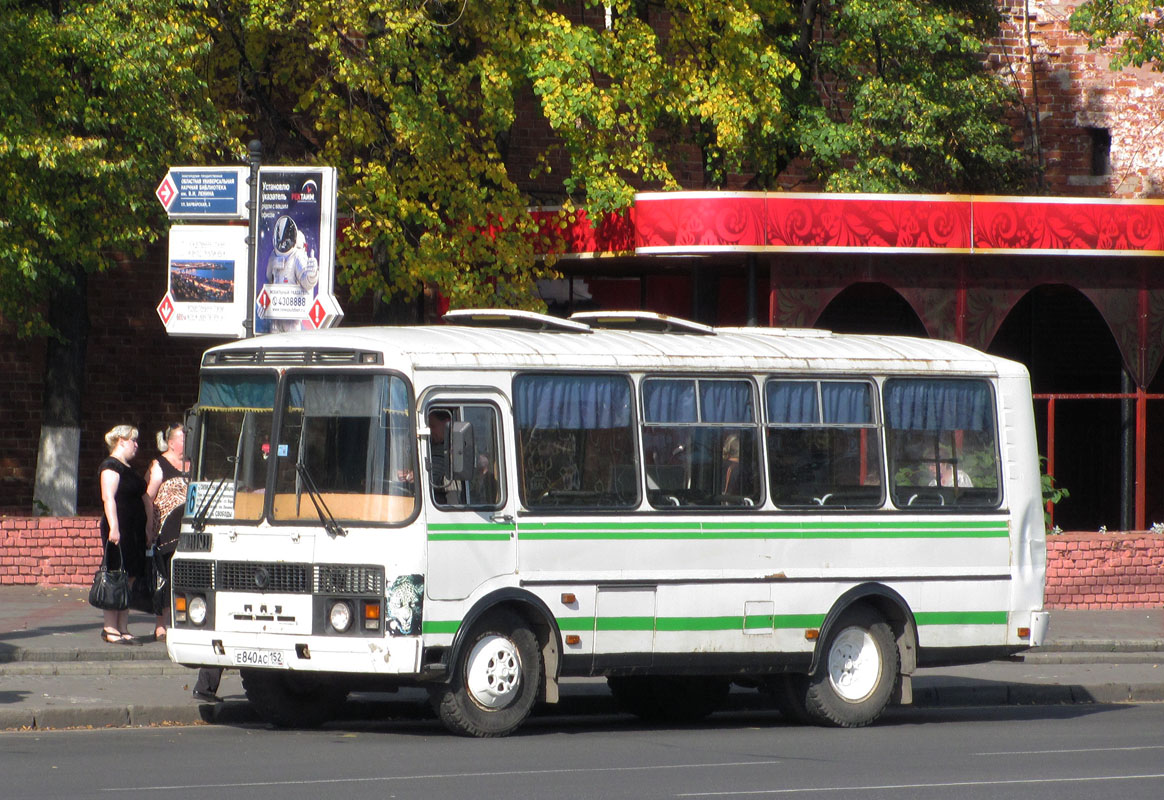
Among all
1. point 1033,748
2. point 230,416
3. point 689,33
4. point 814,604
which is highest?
point 689,33

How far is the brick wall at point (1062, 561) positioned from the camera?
2041 cm

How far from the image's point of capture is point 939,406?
13914 millimetres

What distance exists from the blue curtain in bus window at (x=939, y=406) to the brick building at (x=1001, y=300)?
9419 millimetres

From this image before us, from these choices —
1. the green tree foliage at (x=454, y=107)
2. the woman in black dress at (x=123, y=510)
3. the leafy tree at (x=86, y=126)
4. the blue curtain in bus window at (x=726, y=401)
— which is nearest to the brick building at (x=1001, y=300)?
the green tree foliage at (x=454, y=107)

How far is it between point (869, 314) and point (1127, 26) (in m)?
7.17

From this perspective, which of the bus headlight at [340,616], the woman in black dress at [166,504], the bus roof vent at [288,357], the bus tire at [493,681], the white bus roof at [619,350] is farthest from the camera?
the woman in black dress at [166,504]

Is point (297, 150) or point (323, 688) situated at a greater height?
point (297, 150)

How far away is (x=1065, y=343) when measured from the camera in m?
31.0

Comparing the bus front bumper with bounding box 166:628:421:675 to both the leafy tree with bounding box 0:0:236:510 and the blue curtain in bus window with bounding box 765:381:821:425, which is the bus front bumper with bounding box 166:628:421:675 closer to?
the blue curtain in bus window with bounding box 765:381:821:425

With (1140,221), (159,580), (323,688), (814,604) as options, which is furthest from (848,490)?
(1140,221)

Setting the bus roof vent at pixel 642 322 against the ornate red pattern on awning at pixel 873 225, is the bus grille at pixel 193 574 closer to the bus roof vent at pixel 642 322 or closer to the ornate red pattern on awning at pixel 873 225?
the bus roof vent at pixel 642 322

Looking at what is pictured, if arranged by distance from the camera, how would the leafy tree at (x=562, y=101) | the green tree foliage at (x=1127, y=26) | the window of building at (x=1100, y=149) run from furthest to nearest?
the window of building at (x=1100, y=149) → the green tree foliage at (x=1127, y=26) → the leafy tree at (x=562, y=101)

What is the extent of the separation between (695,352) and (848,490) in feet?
4.82

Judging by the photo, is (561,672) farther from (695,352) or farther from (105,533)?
(105,533)
